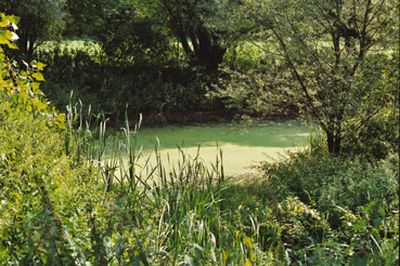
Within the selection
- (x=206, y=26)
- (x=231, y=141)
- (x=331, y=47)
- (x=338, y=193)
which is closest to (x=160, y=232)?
(x=338, y=193)

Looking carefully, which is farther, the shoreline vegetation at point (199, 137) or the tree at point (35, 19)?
the tree at point (35, 19)

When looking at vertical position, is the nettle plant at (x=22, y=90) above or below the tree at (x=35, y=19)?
below

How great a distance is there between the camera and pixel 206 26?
8.23m

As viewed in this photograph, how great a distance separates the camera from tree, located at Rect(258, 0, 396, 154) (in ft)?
15.8

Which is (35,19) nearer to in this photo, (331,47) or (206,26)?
(206,26)

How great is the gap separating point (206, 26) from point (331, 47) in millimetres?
3274

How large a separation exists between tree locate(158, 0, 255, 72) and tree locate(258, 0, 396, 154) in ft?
4.32

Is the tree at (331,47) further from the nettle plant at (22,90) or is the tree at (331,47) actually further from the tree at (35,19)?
the tree at (35,19)

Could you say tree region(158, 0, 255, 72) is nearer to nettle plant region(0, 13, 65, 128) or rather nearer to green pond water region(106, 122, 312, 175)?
green pond water region(106, 122, 312, 175)

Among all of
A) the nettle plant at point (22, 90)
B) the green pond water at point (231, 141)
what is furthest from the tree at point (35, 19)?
the nettle plant at point (22, 90)

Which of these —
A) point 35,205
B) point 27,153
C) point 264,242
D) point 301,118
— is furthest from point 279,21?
point 35,205

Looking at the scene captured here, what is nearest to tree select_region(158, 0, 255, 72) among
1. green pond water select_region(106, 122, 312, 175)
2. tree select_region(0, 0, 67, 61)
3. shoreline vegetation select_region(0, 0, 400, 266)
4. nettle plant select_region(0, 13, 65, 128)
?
shoreline vegetation select_region(0, 0, 400, 266)

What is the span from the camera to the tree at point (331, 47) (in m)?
4.83

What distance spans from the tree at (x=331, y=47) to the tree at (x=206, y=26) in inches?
51.8
